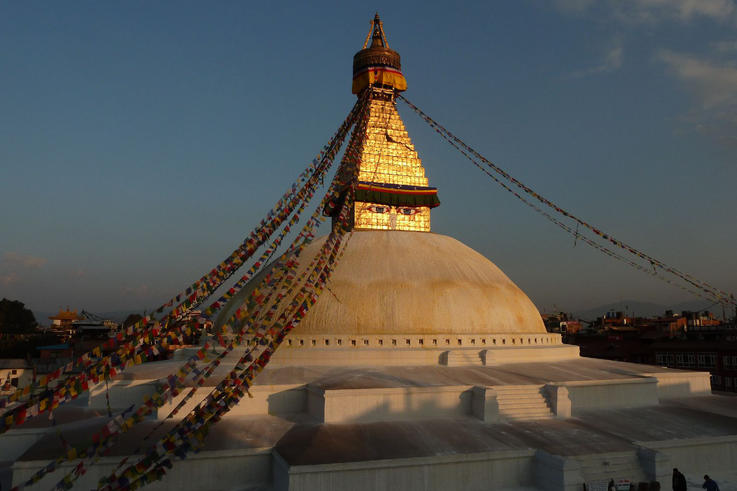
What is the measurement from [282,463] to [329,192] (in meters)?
5.77

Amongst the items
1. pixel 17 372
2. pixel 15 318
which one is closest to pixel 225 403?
pixel 17 372

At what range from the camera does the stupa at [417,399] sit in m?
8.35

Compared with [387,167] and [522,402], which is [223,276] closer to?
[522,402]

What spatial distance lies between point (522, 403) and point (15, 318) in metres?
49.8

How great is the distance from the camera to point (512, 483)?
857 cm

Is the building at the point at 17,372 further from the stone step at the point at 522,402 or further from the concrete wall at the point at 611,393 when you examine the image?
the concrete wall at the point at 611,393

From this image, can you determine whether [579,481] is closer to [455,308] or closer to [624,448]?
[624,448]

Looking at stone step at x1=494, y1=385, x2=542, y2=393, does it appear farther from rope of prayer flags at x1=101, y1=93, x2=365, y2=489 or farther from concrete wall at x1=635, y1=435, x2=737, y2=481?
rope of prayer flags at x1=101, y1=93, x2=365, y2=489

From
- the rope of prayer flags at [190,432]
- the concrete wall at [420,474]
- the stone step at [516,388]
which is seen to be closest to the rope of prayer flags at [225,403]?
the rope of prayer flags at [190,432]

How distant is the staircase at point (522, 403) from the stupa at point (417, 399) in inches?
1.0

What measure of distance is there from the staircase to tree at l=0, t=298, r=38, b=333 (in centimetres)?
4553

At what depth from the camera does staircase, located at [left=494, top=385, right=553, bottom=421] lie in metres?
10.7

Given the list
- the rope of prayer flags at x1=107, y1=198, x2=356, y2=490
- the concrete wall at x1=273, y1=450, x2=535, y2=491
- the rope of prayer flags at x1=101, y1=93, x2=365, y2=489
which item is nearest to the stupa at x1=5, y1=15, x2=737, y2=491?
the concrete wall at x1=273, y1=450, x2=535, y2=491

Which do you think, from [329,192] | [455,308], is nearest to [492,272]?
[455,308]
